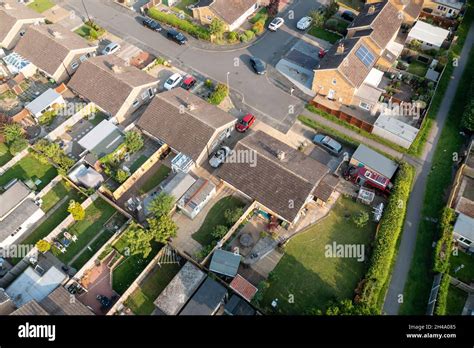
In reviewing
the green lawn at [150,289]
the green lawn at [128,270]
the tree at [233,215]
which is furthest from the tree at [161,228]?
the tree at [233,215]

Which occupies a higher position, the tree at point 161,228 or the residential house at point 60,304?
the tree at point 161,228

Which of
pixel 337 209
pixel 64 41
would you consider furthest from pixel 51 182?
pixel 337 209

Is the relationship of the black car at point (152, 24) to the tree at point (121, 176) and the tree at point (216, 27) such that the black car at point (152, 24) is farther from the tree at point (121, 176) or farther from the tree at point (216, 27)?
the tree at point (121, 176)

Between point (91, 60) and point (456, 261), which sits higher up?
point (91, 60)

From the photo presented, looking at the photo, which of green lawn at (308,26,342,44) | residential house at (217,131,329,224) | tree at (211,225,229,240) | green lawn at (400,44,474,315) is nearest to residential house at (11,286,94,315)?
tree at (211,225,229,240)

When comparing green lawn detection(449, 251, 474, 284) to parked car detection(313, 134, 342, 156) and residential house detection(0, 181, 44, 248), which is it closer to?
parked car detection(313, 134, 342, 156)

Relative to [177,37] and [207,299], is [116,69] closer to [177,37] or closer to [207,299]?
[177,37]
